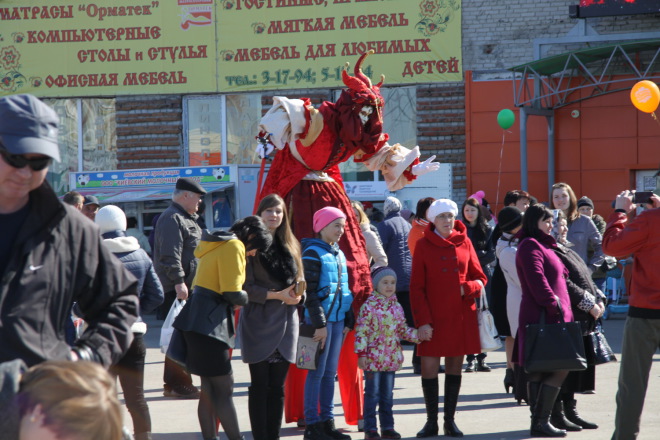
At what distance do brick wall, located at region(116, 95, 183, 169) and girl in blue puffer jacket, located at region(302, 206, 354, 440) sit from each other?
1347 centimetres

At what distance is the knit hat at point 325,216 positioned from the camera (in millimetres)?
6461

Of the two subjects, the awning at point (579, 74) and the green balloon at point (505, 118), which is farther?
the green balloon at point (505, 118)

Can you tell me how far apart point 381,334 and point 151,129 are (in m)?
13.8

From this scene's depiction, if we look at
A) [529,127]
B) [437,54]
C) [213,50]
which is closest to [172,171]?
[213,50]

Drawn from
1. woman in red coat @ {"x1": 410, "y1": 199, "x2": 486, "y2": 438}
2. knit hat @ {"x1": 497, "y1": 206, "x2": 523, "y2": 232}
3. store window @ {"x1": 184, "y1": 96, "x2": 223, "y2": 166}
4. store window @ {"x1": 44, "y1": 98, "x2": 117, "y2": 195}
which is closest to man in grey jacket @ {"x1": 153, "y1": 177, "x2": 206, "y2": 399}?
woman in red coat @ {"x1": 410, "y1": 199, "x2": 486, "y2": 438}

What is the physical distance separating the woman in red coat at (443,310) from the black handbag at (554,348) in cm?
44

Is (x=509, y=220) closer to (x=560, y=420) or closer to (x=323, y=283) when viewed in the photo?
(x=560, y=420)

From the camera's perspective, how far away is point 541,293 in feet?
21.6

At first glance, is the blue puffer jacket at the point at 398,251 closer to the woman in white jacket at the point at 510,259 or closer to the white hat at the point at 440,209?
the woman in white jacket at the point at 510,259

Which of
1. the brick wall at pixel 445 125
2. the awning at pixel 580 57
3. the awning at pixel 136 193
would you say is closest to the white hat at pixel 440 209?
the awning at pixel 580 57

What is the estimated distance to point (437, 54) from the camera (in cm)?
1859

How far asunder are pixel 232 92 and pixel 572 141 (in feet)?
21.9

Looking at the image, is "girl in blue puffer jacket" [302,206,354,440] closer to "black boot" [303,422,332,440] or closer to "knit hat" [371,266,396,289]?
"black boot" [303,422,332,440]

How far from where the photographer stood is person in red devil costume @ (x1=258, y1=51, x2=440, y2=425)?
6961mm
